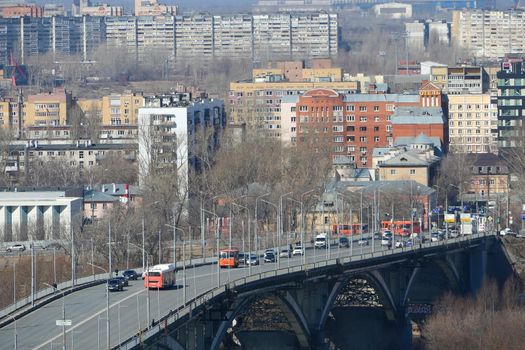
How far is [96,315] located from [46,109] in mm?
61123

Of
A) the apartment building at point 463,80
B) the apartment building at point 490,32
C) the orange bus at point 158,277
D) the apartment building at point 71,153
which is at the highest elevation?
the apartment building at point 490,32

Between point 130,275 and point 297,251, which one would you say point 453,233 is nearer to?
point 297,251

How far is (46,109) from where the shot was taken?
91.9 metres

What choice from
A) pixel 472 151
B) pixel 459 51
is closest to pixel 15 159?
pixel 472 151

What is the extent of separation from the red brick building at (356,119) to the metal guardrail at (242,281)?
24.1m

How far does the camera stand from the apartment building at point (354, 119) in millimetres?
75875

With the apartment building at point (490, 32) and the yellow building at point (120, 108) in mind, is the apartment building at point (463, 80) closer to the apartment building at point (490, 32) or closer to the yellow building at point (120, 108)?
the yellow building at point (120, 108)

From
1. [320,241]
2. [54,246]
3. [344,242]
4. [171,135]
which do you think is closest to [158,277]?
[54,246]

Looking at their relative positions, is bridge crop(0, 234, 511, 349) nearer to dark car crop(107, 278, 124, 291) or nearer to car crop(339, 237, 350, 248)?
dark car crop(107, 278, 124, 291)

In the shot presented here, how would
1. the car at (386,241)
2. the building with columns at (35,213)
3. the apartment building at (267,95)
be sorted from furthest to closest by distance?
the apartment building at (267,95) < the building with columns at (35,213) < the car at (386,241)

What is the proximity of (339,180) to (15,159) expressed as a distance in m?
12.7

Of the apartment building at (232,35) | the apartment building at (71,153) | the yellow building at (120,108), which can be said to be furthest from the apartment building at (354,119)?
the apartment building at (232,35)

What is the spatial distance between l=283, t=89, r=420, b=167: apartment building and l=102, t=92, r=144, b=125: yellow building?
496 inches

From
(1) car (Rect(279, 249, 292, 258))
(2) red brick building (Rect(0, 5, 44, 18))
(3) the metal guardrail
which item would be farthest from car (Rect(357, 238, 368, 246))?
(2) red brick building (Rect(0, 5, 44, 18))
